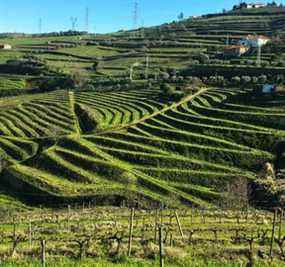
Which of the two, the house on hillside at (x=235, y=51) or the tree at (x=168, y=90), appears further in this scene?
the house on hillside at (x=235, y=51)

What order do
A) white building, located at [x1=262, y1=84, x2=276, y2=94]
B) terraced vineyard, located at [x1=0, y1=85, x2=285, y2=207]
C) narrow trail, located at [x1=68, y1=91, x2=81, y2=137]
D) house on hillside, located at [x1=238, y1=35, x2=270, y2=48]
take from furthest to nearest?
house on hillside, located at [x1=238, y1=35, x2=270, y2=48]
white building, located at [x1=262, y1=84, x2=276, y2=94]
narrow trail, located at [x1=68, y1=91, x2=81, y2=137]
terraced vineyard, located at [x1=0, y1=85, x2=285, y2=207]

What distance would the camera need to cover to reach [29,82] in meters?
168

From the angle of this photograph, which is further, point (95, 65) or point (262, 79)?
point (95, 65)

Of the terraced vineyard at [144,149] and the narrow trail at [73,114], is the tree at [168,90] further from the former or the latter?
the narrow trail at [73,114]

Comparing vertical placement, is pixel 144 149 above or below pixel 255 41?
below

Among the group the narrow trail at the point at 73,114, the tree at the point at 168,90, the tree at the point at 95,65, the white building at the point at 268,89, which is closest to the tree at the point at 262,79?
the white building at the point at 268,89

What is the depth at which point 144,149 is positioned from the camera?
83.8 m

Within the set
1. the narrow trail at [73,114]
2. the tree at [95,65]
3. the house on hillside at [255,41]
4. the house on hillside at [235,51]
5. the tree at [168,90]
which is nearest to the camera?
the narrow trail at [73,114]

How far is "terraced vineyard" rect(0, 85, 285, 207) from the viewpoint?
7294cm

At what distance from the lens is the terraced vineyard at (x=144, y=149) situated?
239 ft

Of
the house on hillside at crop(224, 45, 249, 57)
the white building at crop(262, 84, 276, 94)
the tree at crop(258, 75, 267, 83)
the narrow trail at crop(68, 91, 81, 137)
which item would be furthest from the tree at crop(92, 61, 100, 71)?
the white building at crop(262, 84, 276, 94)

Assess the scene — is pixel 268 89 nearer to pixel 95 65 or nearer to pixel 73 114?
pixel 73 114

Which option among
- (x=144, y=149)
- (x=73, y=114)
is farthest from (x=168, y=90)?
(x=144, y=149)

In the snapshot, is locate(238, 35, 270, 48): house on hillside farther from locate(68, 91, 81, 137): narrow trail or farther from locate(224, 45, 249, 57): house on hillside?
locate(68, 91, 81, 137): narrow trail
